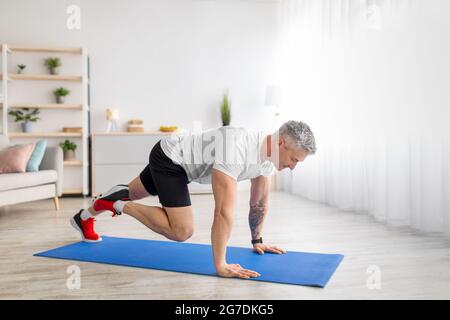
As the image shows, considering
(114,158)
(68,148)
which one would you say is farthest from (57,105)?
(114,158)

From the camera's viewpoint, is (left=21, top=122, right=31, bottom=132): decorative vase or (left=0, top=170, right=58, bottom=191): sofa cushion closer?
(left=0, top=170, right=58, bottom=191): sofa cushion

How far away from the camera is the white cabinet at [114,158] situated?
5324 millimetres

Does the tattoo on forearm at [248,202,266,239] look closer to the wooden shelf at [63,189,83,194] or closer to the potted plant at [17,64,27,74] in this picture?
the wooden shelf at [63,189,83,194]

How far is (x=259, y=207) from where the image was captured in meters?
2.42

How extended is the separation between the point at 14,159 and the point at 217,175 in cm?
280

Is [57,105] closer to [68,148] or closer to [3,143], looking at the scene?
[68,148]

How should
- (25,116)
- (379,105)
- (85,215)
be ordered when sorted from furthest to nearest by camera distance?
(25,116)
(379,105)
(85,215)

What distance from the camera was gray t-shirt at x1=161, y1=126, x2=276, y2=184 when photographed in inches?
77.6

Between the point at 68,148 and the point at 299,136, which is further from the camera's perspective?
the point at 68,148

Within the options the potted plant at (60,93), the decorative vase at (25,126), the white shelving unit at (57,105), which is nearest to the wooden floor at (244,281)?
the white shelving unit at (57,105)

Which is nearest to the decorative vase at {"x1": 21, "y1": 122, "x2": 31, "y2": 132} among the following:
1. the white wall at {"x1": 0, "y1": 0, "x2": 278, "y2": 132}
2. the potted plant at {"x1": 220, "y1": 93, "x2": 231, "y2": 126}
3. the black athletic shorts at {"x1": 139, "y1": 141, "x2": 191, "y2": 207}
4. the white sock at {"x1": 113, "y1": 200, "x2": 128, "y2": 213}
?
the white wall at {"x1": 0, "y1": 0, "x2": 278, "y2": 132}

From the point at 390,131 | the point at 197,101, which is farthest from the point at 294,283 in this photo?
the point at 197,101

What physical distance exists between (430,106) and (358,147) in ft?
3.42
